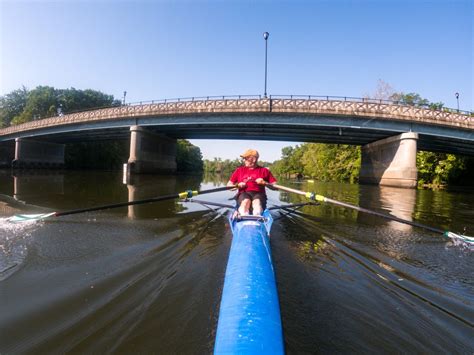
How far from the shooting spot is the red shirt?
211 inches

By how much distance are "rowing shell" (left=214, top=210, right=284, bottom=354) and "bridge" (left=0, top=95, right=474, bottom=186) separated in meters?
22.4

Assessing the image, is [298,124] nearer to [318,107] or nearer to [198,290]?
[318,107]

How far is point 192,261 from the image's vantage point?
3344mm

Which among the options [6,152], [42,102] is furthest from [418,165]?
[42,102]

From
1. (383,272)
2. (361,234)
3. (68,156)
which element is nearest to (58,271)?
(383,272)

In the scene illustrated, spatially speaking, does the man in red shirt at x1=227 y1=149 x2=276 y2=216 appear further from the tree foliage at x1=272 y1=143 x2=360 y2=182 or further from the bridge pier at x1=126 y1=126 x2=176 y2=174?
the tree foliage at x1=272 y1=143 x2=360 y2=182

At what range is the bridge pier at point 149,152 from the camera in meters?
28.4

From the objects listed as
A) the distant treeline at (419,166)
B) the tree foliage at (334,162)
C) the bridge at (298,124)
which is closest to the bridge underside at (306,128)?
the bridge at (298,124)

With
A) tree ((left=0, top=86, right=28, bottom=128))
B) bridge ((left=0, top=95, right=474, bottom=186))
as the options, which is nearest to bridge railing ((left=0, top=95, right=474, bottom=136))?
bridge ((left=0, top=95, right=474, bottom=186))

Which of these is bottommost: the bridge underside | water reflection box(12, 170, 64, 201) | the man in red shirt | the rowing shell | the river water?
the river water

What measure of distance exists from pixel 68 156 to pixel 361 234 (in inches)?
2225

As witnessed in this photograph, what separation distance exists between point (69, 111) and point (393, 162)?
6731 centimetres

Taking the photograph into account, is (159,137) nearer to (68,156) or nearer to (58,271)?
(68,156)

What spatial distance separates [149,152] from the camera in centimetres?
3084
